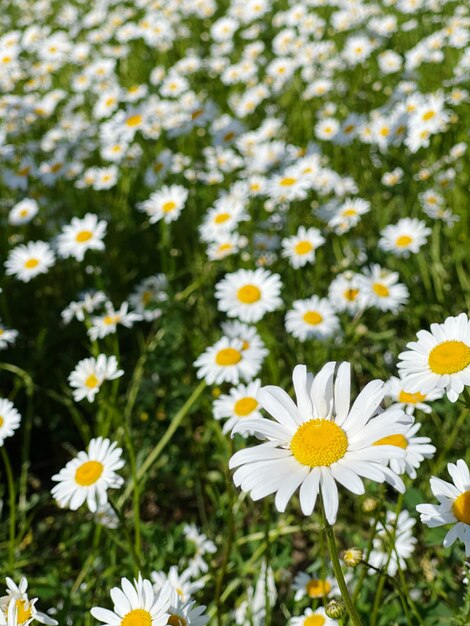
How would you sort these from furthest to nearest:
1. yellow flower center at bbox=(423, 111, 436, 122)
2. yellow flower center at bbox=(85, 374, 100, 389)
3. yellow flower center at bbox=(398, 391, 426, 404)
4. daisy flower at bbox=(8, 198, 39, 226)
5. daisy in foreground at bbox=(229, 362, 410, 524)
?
daisy flower at bbox=(8, 198, 39, 226) → yellow flower center at bbox=(423, 111, 436, 122) → yellow flower center at bbox=(85, 374, 100, 389) → yellow flower center at bbox=(398, 391, 426, 404) → daisy in foreground at bbox=(229, 362, 410, 524)

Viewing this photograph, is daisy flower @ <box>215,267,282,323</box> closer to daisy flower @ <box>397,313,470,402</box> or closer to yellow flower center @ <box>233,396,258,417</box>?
yellow flower center @ <box>233,396,258,417</box>

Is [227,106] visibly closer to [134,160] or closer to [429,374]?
[134,160]

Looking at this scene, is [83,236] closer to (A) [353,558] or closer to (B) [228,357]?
(B) [228,357]

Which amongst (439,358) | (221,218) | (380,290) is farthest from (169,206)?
(439,358)

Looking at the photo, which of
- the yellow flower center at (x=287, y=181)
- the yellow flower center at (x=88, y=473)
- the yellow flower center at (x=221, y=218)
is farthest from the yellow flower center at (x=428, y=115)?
the yellow flower center at (x=88, y=473)

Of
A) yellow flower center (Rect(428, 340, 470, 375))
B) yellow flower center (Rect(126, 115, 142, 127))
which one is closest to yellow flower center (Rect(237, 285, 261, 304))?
yellow flower center (Rect(428, 340, 470, 375))

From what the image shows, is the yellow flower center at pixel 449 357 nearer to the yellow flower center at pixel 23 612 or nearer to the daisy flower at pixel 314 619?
the daisy flower at pixel 314 619

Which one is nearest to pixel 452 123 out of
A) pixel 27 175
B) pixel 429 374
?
pixel 27 175
